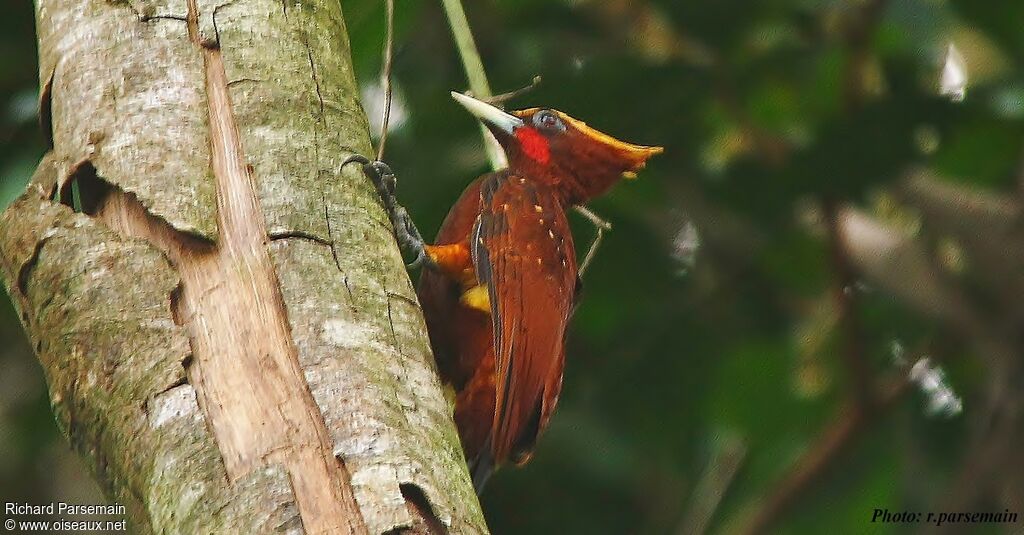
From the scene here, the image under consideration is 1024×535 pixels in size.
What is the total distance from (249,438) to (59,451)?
3.43 meters

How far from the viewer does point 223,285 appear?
185 centimetres

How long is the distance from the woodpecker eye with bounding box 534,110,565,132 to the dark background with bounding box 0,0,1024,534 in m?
0.32

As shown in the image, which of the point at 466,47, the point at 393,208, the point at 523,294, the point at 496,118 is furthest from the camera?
the point at 496,118

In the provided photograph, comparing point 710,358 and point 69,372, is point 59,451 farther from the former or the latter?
point 69,372

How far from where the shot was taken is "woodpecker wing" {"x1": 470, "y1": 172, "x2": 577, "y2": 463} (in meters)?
2.70

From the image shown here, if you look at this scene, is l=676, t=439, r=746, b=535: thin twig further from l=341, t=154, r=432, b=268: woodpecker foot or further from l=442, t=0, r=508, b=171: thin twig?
l=442, t=0, r=508, b=171: thin twig

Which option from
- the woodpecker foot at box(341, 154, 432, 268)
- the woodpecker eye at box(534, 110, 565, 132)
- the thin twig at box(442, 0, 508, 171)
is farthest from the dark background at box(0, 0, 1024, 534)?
the woodpecker foot at box(341, 154, 432, 268)

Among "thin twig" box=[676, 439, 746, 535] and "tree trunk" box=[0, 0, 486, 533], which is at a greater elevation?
"tree trunk" box=[0, 0, 486, 533]

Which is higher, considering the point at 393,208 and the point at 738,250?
the point at 393,208

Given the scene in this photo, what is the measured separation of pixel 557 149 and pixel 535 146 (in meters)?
0.07

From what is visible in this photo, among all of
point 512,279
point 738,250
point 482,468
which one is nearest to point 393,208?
point 512,279

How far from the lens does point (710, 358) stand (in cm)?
434

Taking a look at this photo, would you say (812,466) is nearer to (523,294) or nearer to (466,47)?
(523,294)

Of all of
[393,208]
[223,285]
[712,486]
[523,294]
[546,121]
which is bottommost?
[712,486]
